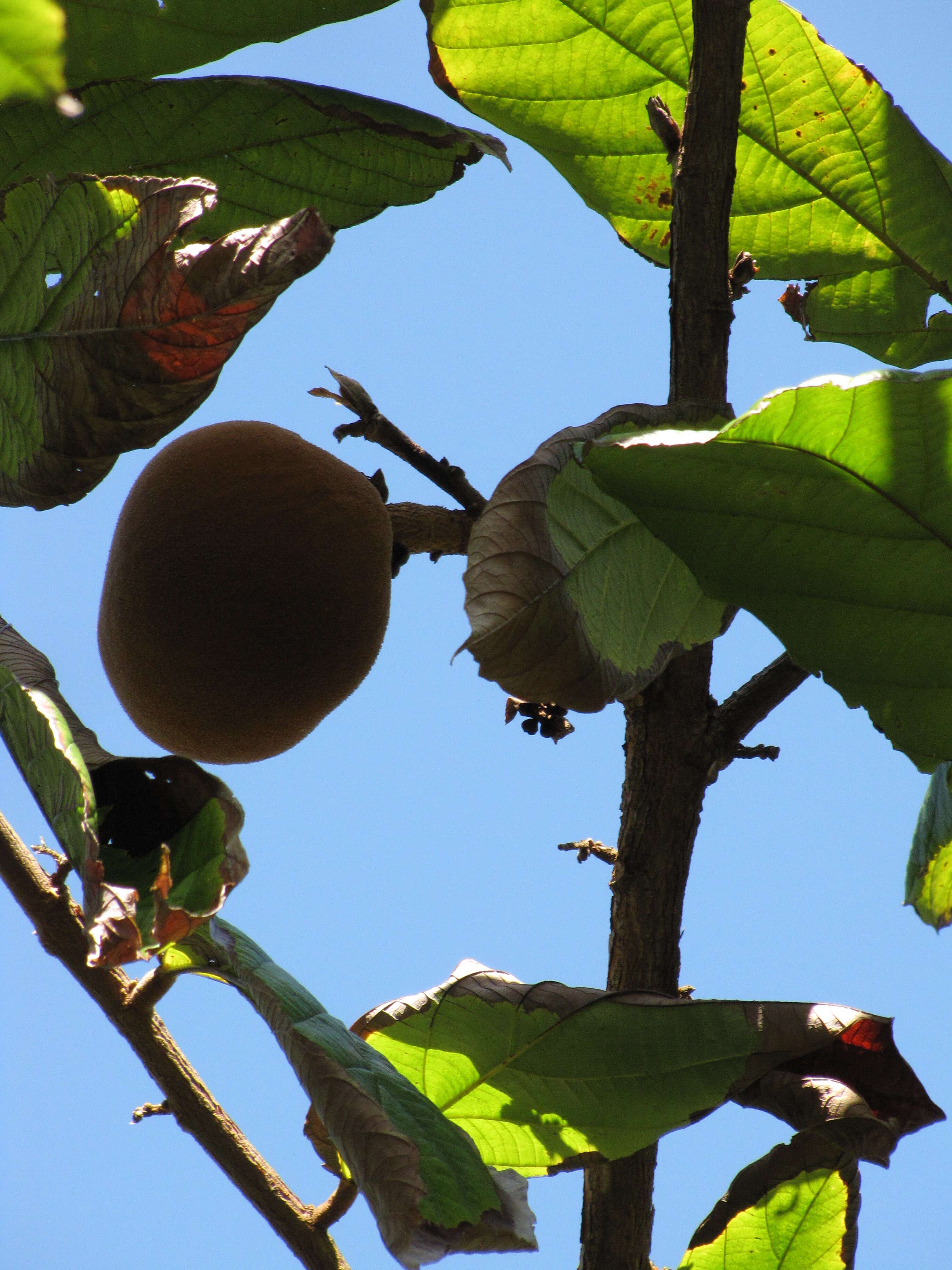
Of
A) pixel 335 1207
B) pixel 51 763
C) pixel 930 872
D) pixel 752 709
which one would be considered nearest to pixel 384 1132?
pixel 335 1207

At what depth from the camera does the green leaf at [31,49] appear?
0.70ft

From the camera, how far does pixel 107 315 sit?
0.56 metres

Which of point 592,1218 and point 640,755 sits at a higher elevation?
point 640,755

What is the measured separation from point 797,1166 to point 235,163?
2.60 ft

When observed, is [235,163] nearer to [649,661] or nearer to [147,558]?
[147,558]

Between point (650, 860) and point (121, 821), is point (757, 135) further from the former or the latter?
point (121, 821)

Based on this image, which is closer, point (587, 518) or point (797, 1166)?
point (587, 518)

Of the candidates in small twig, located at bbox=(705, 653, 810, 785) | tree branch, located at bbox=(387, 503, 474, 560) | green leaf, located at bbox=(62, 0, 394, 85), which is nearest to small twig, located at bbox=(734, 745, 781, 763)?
small twig, located at bbox=(705, 653, 810, 785)

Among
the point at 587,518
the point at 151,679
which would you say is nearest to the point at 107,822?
the point at 151,679

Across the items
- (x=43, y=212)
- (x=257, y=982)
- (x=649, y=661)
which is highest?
(x=43, y=212)

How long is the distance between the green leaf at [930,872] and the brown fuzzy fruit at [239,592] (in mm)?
460

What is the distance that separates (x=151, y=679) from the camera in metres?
0.68

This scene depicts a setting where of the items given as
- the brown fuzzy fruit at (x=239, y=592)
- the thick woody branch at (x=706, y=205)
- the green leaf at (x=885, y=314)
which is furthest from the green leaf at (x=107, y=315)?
the green leaf at (x=885, y=314)

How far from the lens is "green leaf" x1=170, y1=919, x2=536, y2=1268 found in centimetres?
55
